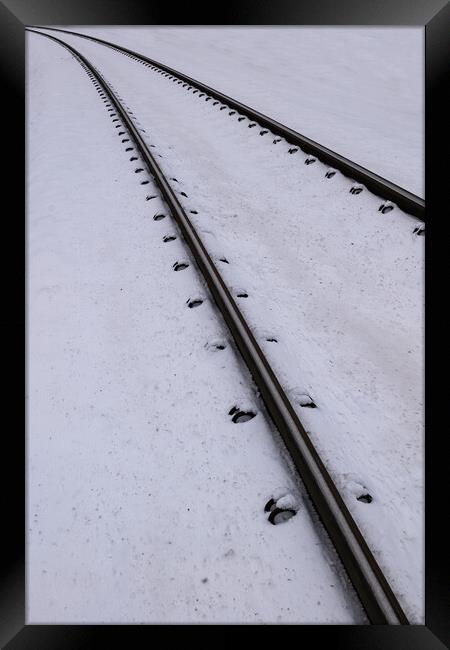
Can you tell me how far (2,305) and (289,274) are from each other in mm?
2103

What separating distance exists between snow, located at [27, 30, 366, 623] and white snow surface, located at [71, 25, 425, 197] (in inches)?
59.6

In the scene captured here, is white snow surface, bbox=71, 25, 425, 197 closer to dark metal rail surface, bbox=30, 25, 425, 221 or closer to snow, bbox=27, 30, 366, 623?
dark metal rail surface, bbox=30, 25, 425, 221

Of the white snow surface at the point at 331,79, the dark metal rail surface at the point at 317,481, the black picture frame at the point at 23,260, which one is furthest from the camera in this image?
the white snow surface at the point at 331,79

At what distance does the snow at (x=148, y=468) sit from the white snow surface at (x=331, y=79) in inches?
59.6

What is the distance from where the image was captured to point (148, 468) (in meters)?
1.60

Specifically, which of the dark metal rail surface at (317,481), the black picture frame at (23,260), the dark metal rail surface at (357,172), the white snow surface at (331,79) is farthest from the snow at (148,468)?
the dark metal rail surface at (357,172)

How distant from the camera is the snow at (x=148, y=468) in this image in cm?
127

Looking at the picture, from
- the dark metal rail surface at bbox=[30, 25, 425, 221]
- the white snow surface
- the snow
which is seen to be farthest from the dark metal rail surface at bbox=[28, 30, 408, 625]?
the dark metal rail surface at bbox=[30, 25, 425, 221]

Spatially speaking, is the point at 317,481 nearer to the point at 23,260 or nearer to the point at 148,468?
the point at 148,468

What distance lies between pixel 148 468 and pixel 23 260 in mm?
818

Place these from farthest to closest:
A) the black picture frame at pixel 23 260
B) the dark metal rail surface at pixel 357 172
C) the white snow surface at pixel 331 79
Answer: the white snow surface at pixel 331 79
the dark metal rail surface at pixel 357 172
the black picture frame at pixel 23 260

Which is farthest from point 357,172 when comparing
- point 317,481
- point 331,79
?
point 331,79

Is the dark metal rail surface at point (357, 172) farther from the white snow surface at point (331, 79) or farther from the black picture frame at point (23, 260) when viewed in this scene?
the black picture frame at point (23, 260)

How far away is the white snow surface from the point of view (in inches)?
203
